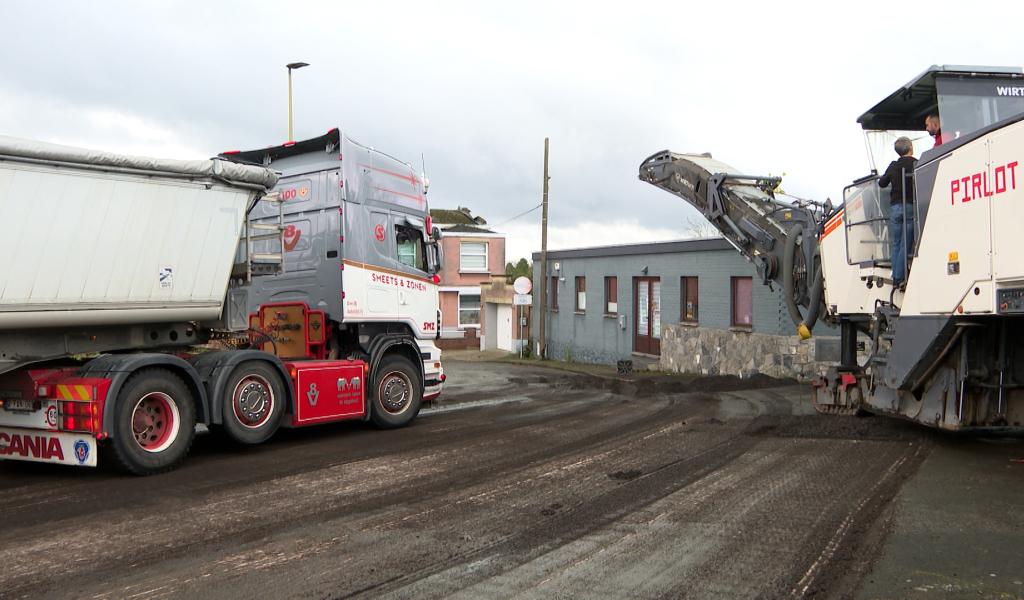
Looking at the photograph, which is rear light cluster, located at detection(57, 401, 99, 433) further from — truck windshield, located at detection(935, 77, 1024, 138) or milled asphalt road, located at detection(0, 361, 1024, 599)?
truck windshield, located at detection(935, 77, 1024, 138)

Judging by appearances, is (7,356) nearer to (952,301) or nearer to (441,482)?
(441,482)

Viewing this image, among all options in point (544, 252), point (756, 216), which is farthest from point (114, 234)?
point (544, 252)

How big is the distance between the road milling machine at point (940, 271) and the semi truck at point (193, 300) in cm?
614

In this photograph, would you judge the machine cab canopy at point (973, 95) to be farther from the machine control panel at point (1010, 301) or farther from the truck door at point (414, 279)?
the truck door at point (414, 279)

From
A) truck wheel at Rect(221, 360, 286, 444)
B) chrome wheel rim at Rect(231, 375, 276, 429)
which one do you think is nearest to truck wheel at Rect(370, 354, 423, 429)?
truck wheel at Rect(221, 360, 286, 444)

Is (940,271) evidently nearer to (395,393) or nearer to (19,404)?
(395,393)

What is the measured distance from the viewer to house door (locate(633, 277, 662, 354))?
74.4ft

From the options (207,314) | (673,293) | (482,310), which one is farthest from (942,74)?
(482,310)

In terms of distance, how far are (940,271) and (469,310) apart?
3304 centimetres

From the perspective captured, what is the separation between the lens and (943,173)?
7.64 metres

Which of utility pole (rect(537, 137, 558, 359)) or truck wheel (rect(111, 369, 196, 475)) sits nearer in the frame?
truck wheel (rect(111, 369, 196, 475))

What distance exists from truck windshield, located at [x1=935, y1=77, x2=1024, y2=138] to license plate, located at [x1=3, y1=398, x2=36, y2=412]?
961 centimetres

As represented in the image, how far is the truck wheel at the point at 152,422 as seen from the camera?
8070mm

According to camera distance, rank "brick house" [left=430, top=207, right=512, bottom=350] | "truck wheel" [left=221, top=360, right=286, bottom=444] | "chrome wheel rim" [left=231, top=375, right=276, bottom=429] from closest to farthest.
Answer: "truck wheel" [left=221, top=360, right=286, bottom=444] → "chrome wheel rim" [left=231, top=375, right=276, bottom=429] → "brick house" [left=430, top=207, right=512, bottom=350]
